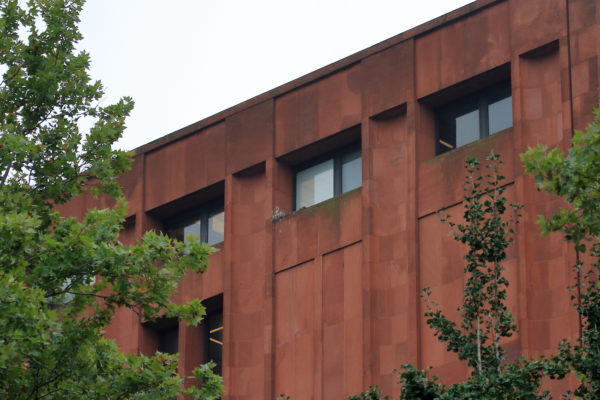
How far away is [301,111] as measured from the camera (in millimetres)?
46062

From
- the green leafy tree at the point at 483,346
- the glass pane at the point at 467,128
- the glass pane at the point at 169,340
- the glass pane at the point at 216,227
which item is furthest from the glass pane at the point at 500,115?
the green leafy tree at the point at 483,346

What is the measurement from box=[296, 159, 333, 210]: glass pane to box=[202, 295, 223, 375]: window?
405cm

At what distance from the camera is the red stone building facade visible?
39688 millimetres

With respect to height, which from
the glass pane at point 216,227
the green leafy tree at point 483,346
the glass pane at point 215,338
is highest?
the glass pane at point 216,227

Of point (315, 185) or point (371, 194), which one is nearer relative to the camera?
point (371, 194)

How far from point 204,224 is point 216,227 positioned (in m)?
0.55

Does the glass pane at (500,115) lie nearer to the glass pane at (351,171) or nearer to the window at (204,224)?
the glass pane at (351,171)

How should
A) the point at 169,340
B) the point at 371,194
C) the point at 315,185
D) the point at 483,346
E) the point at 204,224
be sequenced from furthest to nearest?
the point at 169,340
the point at 204,224
the point at 315,185
the point at 371,194
the point at 483,346

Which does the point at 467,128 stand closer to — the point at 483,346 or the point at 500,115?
the point at 500,115

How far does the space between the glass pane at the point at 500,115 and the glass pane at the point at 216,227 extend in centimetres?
1032

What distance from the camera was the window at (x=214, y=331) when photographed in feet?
158

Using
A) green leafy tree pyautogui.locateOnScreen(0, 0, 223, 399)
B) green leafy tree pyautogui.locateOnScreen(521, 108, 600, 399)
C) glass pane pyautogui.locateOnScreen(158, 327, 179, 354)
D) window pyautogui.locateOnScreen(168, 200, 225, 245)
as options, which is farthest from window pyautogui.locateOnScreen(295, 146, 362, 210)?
green leafy tree pyautogui.locateOnScreen(521, 108, 600, 399)

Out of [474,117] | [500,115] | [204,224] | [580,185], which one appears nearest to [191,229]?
[204,224]

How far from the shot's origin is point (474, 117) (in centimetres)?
4291
